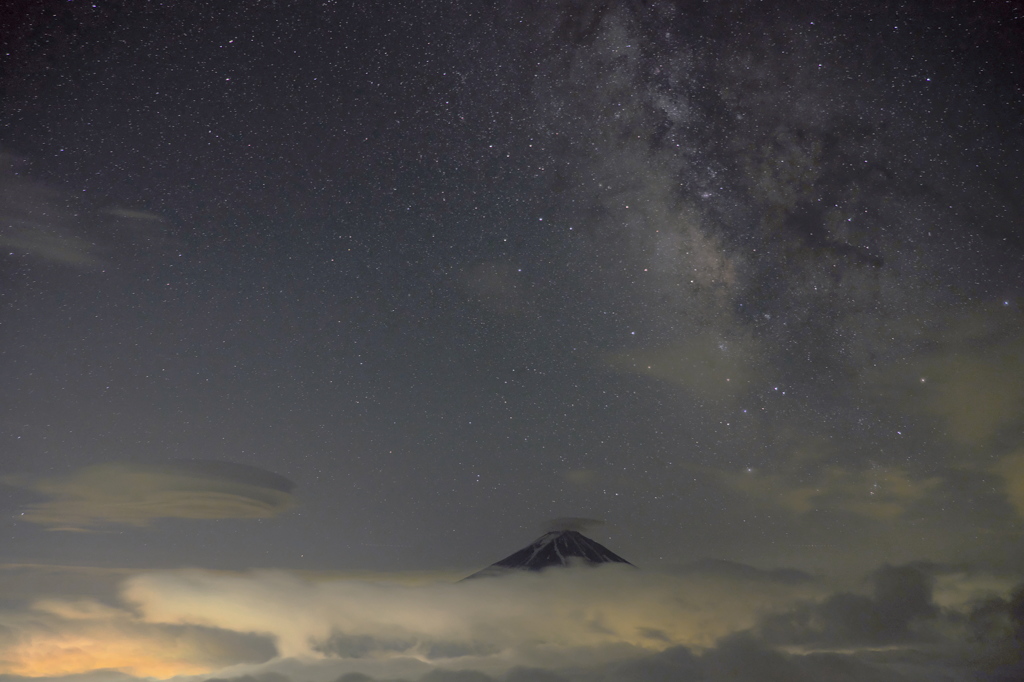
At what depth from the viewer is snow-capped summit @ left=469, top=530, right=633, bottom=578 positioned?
128250mm

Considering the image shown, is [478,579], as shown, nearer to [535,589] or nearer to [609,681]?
[535,589]

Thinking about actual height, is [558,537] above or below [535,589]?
above

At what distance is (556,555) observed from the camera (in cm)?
12988

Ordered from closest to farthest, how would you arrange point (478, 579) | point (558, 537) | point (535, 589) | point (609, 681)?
point (535, 589)
point (478, 579)
point (558, 537)
point (609, 681)

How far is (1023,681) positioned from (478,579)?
128 m

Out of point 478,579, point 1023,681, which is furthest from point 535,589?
point 1023,681

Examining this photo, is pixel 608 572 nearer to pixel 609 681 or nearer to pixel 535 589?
pixel 535 589

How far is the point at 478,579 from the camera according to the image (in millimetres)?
127750

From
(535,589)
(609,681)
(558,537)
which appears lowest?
(609,681)

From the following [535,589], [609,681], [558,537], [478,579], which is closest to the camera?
[535,589]

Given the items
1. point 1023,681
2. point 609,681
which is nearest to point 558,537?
point 609,681

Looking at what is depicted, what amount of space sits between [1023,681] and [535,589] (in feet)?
391

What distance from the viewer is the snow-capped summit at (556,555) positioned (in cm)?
12825

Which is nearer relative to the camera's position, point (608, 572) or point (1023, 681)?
point (608, 572)
